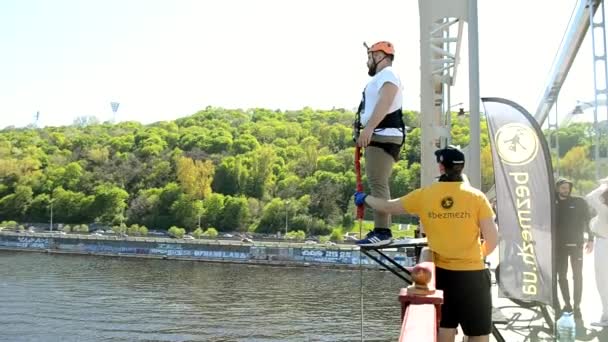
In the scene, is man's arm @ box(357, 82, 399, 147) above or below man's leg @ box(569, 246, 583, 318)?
above

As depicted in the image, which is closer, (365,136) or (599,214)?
(365,136)

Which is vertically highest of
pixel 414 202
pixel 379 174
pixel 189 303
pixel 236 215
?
pixel 379 174

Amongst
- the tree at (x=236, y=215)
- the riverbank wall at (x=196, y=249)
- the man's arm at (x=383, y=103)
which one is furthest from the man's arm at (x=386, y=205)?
the tree at (x=236, y=215)

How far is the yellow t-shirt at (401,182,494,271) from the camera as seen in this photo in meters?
2.86

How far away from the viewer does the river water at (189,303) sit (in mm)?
28703

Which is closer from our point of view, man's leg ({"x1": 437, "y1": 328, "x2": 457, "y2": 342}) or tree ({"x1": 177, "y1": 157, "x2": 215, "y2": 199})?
man's leg ({"x1": 437, "y1": 328, "x2": 457, "y2": 342})

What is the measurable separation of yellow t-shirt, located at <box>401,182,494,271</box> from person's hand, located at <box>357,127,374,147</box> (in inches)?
23.4

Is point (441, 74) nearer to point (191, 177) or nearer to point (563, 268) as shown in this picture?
point (563, 268)

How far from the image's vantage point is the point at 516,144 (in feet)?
16.8

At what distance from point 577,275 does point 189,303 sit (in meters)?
34.0

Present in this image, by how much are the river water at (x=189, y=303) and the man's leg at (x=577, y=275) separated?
73.3ft

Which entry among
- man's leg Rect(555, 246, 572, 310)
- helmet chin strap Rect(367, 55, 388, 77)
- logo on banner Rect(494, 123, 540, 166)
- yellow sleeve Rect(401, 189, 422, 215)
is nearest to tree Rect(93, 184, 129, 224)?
logo on banner Rect(494, 123, 540, 166)

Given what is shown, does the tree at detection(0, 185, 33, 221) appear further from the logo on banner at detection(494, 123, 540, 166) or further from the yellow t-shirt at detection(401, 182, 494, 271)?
the yellow t-shirt at detection(401, 182, 494, 271)

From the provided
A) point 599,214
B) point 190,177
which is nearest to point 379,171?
point 599,214
